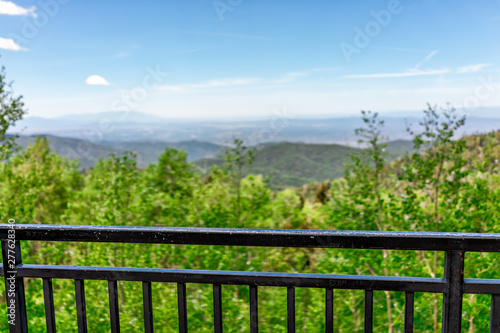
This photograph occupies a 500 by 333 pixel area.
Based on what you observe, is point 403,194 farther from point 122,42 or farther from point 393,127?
point 122,42

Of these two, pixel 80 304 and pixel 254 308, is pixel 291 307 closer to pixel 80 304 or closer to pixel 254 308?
pixel 254 308

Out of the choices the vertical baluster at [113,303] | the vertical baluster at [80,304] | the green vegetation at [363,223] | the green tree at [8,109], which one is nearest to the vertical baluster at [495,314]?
the vertical baluster at [113,303]

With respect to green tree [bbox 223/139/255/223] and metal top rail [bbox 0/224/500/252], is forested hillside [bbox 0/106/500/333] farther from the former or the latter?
metal top rail [bbox 0/224/500/252]

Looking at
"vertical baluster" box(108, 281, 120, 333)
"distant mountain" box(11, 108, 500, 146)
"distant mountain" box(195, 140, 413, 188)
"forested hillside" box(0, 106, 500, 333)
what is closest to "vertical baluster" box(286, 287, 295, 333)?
"vertical baluster" box(108, 281, 120, 333)

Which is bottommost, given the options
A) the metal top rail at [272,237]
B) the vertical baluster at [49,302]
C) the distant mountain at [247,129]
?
the vertical baluster at [49,302]

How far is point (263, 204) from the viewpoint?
9711 mm

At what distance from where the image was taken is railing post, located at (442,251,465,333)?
98 centimetres

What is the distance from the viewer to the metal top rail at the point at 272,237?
97 centimetres

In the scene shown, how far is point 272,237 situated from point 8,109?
1068 centimetres

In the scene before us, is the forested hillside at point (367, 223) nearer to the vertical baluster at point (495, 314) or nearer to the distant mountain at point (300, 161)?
the vertical baluster at point (495, 314)

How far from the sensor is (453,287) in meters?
0.99

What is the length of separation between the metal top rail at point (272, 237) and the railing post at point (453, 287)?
3 centimetres

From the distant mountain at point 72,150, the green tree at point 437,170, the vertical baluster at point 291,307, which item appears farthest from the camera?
the distant mountain at point 72,150

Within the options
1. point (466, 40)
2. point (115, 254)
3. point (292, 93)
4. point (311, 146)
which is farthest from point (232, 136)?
point (292, 93)
